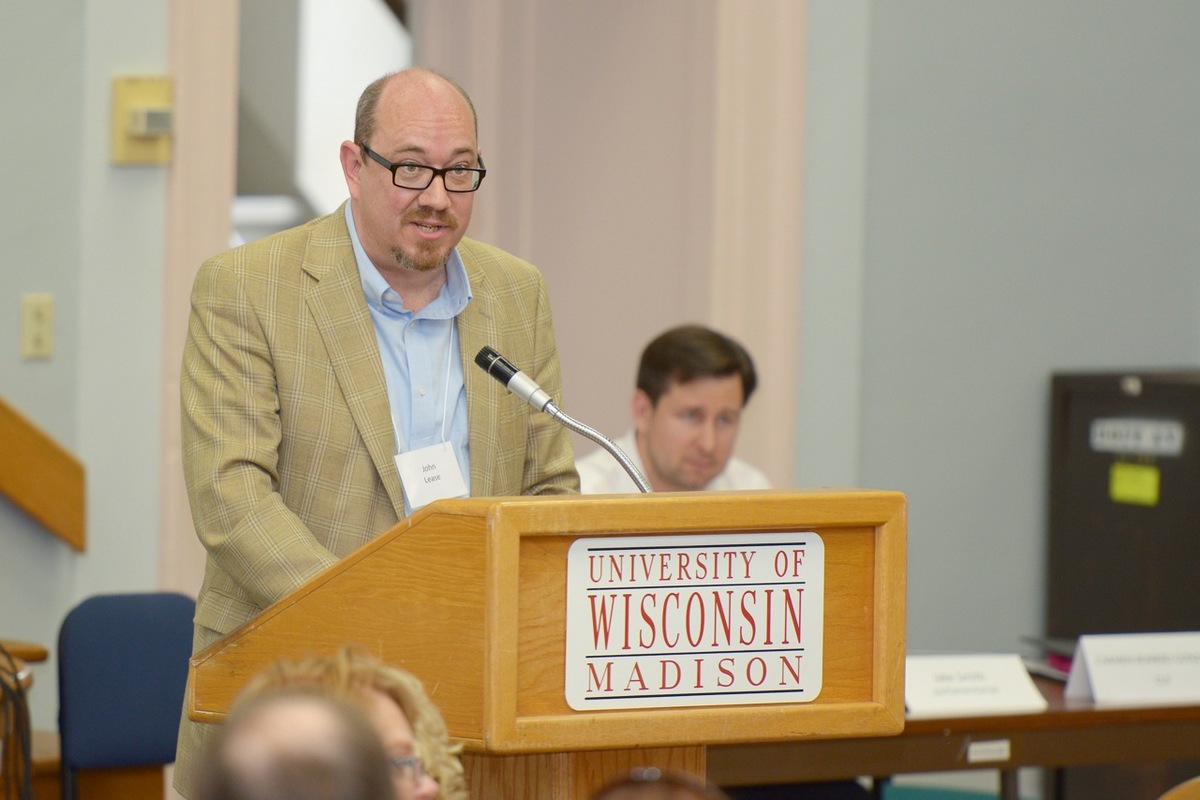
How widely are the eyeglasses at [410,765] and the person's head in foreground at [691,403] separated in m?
2.41

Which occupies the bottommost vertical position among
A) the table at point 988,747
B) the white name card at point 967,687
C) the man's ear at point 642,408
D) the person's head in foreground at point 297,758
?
the table at point 988,747

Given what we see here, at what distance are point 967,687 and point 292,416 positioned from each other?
5.71 feet

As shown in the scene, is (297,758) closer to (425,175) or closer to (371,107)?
(425,175)

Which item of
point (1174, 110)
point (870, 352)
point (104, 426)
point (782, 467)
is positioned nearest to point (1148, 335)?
point (1174, 110)

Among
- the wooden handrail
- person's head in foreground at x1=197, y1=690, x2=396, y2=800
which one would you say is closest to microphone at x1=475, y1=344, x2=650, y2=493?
person's head in foreground at x1=197, y1=690, x2=396, y2=800

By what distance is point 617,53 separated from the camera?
5.04 m

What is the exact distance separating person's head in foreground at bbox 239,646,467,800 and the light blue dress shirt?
0.79 metres

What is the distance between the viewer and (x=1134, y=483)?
4.81m

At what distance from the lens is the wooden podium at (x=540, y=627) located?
5.46ft

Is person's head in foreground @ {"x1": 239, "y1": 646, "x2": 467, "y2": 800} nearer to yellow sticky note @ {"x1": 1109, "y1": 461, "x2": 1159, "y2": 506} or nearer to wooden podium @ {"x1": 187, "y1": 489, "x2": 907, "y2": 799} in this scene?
wooden podium @ {"x1": 187, "y1": 489, "x2": 907, "y2": 799}

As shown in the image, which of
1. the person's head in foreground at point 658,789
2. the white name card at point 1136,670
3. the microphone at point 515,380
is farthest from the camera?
the white name card at point 1136,670

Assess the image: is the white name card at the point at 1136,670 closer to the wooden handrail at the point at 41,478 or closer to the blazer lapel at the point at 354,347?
the blazer lapel at the point at 354,347

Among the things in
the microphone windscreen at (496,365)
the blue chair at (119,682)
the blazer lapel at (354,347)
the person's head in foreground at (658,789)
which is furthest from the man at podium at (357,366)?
the blue chair at (119,682)

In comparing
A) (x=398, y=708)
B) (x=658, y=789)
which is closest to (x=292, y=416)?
(x=398, y=708)
